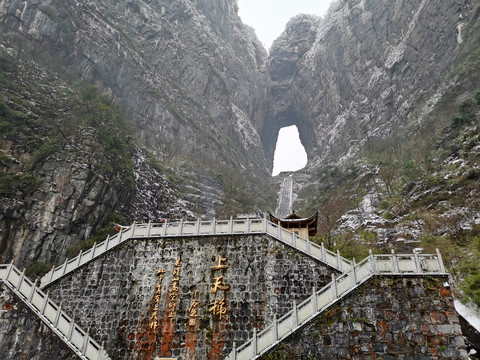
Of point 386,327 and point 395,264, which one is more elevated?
point 395,264

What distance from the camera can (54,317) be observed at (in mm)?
15398

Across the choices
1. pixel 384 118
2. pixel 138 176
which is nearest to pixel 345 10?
pixel 384 118

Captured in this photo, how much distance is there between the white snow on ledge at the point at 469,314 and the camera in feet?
52.5

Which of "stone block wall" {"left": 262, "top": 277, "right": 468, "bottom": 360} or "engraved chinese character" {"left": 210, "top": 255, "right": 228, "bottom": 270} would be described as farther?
"engraved chinese character" {"left": 210, "top": 255, "right": 228, "bottom": 270}

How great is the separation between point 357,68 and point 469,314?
6929 cm

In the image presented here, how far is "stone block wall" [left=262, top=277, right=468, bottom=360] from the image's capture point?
1221 cm

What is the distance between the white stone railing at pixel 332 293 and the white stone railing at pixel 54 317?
6295mm

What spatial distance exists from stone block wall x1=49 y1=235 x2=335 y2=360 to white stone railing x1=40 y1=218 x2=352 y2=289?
33 centimetres

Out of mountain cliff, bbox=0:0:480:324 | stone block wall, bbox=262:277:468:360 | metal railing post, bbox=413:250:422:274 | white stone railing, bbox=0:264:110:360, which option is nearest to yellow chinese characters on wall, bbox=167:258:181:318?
white stone railing, bbox=0:264:110:360

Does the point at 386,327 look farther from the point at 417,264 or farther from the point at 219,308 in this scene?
the point at 219,308

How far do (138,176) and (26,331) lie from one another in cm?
2447

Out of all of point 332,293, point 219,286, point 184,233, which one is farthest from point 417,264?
point 184,233

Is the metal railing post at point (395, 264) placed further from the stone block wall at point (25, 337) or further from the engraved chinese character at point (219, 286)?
the stone block wall at point (25, 337)

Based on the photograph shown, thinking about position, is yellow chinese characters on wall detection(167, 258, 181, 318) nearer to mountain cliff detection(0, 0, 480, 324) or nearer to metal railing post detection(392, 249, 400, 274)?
metal railing post detection(392, 249, 400, 274)
